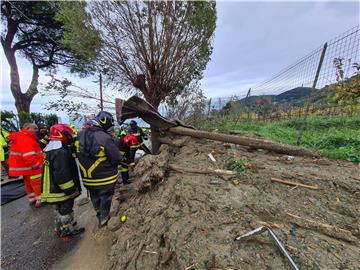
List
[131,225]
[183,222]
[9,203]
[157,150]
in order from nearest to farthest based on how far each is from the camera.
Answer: [183,222]
[131,225]
[9,203]
[157,150]

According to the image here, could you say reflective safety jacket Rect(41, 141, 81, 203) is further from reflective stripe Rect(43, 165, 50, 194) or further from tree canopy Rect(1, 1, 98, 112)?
tree canopy Rect(1, 1, 98, 112)

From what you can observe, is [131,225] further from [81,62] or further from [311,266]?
[81,62]

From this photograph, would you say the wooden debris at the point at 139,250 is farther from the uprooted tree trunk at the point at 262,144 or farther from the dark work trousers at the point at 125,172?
the dark work trousers at the point at 125,172

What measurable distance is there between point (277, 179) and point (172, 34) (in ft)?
25.7

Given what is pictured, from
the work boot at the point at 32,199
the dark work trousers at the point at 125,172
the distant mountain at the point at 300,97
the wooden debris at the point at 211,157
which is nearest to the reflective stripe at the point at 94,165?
the wooden debris at the point at 211,157

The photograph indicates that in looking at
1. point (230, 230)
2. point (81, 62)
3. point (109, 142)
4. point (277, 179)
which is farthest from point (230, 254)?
point (81, 62)

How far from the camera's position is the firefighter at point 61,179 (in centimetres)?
277

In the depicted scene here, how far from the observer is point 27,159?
3867 mm

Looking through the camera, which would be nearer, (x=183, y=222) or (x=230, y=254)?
(x=230, y=254)

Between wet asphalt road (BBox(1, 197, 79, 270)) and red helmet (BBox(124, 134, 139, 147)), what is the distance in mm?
2346

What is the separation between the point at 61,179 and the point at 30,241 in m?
1.20

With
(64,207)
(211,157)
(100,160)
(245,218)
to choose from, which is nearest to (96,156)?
(100,160)

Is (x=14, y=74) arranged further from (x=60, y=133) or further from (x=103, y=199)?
(x=103, y=199)

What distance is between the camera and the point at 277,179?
2393 mm
